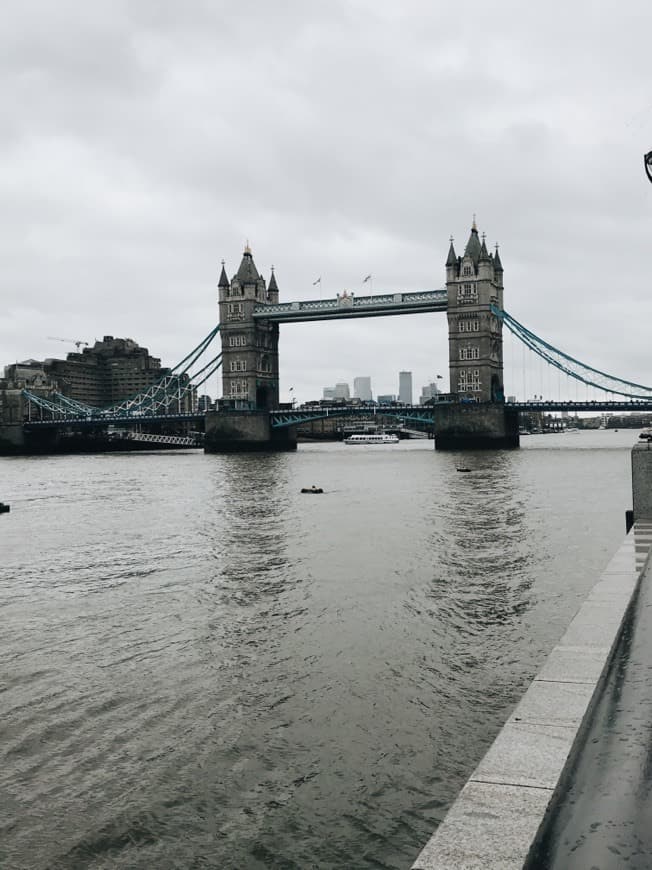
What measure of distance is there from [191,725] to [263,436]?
294 ft

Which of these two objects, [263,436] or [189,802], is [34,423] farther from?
[189,802]

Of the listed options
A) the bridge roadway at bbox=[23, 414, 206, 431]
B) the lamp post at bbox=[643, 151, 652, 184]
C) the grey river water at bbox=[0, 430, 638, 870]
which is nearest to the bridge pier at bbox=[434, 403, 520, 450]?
the bridge roadway at bbox=[23, 414, 206, 431]

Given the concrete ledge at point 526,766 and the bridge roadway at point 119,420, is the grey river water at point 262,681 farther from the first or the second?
the bridge roadway at point 119,420

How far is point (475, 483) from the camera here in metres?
43.2

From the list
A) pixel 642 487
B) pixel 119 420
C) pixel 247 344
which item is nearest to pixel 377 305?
pixel 247 344

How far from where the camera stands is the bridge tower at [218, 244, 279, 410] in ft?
352

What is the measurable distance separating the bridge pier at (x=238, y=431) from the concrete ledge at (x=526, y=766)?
293ft

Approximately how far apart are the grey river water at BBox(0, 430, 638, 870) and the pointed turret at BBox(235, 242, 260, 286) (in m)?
88.7

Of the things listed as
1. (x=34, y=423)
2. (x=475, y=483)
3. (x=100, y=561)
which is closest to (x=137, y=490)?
(x=475, y=483)

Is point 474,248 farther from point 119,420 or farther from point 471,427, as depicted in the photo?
point 119,420

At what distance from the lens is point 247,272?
366 feet

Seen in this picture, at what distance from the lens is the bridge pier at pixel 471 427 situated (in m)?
89.7

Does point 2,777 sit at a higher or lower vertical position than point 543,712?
lower

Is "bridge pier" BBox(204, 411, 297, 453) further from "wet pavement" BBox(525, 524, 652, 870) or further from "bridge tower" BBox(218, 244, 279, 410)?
"wet pavement" BBox(525, 524, 652, 870)
